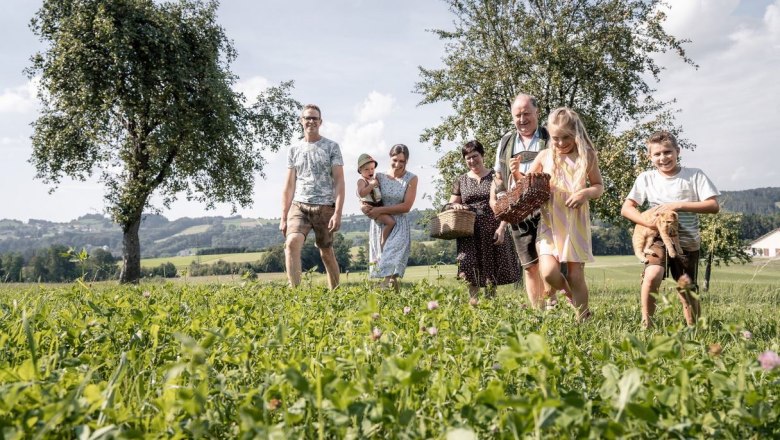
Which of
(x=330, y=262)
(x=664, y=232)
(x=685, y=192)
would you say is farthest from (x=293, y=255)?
(x=685, y=192)

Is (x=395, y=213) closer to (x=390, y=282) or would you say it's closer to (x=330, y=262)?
(x=390, y=282)

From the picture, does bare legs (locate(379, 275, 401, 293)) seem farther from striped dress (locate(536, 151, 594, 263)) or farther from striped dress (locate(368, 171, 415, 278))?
striped dress (locate(536, 151, 594, 263))

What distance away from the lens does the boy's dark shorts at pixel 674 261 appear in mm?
5195

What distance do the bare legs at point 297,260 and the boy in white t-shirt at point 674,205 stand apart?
3905mm

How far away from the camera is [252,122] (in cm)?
2584

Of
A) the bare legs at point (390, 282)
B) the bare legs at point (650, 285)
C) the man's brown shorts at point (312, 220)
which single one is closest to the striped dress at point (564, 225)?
the bare legs at point (650, 285)

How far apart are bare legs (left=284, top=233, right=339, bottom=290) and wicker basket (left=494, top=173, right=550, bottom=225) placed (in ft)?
10.1

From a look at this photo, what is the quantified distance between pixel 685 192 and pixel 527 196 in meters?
1.51

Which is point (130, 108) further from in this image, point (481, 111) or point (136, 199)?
point (481, 111)

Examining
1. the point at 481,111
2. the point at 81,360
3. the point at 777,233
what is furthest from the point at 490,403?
the point at 777,233

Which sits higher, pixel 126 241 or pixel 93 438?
Result: pixel 126 241

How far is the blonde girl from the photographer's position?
5.19 meters

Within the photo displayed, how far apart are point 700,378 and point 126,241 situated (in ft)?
81.5

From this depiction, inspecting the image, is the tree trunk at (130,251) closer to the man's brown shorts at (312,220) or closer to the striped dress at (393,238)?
the man's brown shorts at (312,220)
